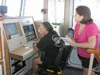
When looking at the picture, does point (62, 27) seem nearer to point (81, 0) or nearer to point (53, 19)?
point (53, 19)

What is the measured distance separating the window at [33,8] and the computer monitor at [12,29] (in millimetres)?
1416

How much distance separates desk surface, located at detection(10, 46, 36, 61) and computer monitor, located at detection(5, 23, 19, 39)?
0.79 feet

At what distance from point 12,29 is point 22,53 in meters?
0.50

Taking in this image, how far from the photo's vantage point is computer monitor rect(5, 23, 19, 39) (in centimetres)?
253

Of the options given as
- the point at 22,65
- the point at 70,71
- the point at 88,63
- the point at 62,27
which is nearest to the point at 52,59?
the point at 88,63

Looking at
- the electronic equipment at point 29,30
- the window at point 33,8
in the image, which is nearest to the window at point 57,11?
the window at point 33,8

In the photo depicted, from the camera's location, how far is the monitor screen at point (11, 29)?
8.34 feet

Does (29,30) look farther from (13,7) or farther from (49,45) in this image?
(13,7)

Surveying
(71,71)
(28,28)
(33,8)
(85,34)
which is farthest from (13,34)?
(33,8)

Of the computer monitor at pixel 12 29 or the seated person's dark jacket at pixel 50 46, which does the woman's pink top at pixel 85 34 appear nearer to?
the seated person's dark jacket at pixel 50 46

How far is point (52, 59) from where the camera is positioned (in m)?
2.42

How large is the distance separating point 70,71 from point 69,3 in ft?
6.01

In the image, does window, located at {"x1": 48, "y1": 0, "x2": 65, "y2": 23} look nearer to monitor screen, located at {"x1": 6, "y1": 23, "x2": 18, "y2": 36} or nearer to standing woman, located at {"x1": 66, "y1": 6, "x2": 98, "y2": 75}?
monitor screen, located at {"x1": 6, "y1": 23, "x2": 18, "y2": 36}

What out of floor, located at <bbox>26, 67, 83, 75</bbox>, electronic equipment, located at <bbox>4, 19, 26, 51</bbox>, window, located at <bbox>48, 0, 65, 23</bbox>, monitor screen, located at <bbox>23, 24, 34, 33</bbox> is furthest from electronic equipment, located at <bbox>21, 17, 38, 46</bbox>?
window, located at <bbox>48, 0, 65, 23</bbox>
